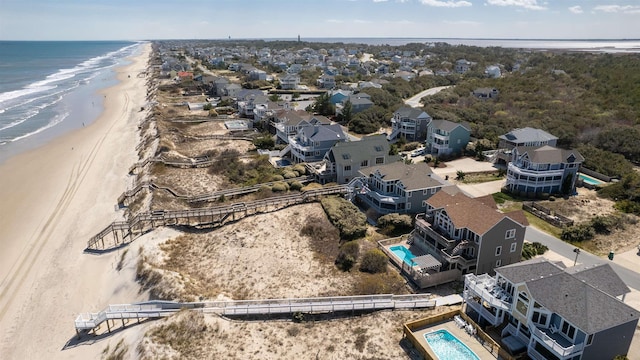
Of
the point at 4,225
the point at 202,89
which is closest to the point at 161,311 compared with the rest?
the point at 4,225

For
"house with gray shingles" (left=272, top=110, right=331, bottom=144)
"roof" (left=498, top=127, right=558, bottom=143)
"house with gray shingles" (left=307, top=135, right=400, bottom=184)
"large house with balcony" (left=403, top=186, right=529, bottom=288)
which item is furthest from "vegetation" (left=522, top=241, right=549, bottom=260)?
"house with gray shingles" (left=272, top=110, right=331, bottom=144)

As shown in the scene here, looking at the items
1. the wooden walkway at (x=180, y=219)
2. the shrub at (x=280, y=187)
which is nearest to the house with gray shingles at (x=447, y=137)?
the shrub at (x=280, y=187)

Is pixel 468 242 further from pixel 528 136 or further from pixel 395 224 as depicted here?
pixel 528 136

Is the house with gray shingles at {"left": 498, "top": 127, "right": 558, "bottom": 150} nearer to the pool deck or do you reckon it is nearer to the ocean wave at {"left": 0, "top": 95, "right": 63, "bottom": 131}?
the pool deck

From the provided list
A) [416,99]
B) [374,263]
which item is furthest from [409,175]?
[416,99]

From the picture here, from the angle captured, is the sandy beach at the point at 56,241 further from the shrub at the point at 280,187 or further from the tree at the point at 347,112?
the tree at the point at 347,112
